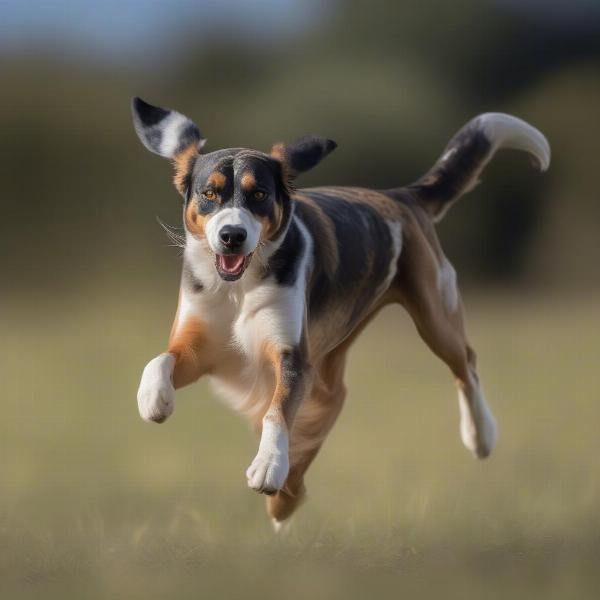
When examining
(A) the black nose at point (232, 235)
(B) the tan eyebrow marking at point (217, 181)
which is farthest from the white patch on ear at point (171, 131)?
(A) the black nose at point (232, 235)

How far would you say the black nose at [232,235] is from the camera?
6695 mm

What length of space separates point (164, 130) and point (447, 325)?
2218 mm

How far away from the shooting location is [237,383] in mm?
7422

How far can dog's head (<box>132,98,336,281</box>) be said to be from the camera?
678 centimetres

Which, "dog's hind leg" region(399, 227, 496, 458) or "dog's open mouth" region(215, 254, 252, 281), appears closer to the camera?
"dog's open mouth" region(215, 254, 252, 281)

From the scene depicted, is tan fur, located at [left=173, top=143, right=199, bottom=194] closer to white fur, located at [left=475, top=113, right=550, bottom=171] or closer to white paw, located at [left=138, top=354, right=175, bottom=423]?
white paw, located at [left=138, top=354, right=175, bottom=423]

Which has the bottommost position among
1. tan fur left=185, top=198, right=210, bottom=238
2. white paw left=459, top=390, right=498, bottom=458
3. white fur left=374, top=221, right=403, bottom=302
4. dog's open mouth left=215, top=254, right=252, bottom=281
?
white paw left=459, top=390, right=498, bottom=458

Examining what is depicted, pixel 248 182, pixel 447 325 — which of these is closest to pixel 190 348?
pixel 248 182

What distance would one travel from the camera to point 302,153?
24.1ft

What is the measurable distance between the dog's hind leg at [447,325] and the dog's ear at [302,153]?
1217 mm

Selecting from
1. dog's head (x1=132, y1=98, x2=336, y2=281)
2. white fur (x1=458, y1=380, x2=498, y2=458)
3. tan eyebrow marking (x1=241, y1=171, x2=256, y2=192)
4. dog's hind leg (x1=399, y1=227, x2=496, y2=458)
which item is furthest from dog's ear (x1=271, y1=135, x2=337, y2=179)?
white fur (x1=458, y1=380, x2=498, y2=458)

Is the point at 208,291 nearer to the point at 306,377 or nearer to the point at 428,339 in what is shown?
the point at 306,377

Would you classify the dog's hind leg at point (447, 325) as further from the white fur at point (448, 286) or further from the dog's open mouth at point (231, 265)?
the dog's open mouth at point (231, 265)

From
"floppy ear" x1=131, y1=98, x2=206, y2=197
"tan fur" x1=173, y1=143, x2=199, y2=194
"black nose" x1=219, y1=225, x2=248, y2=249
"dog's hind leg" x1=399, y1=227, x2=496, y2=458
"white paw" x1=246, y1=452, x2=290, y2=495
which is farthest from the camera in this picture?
"dog's hind leg" x1=399, y1=227, x2=496, y2=458
